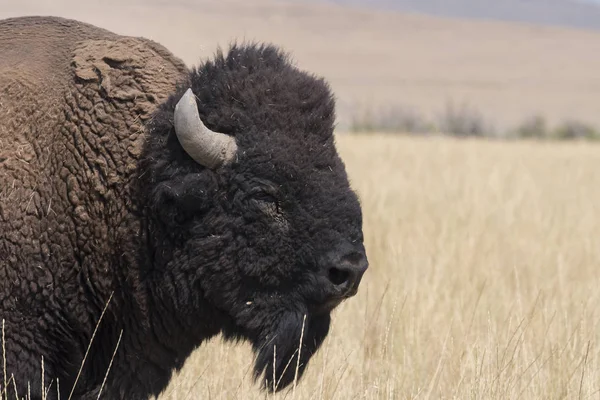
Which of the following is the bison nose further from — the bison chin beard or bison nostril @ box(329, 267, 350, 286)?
the bison chin beard

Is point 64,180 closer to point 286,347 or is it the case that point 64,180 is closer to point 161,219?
point 161,219

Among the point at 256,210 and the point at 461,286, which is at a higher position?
the point at 256,210

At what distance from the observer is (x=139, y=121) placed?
13.1ft

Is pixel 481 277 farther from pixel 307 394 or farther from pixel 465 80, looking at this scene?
pixel 465 80

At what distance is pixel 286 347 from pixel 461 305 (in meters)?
2.45

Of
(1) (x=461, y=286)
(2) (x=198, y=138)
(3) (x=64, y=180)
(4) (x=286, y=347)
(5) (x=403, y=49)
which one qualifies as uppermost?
(2) (x=198, y=138)

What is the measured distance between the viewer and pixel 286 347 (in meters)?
3.85

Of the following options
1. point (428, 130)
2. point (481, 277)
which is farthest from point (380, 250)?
point (428, 130)

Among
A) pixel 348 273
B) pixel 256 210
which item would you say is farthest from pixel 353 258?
pixel 256 210

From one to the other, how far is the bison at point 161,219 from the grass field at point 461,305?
46 centimetres

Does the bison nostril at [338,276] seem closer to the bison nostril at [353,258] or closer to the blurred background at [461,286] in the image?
the bison nostril at [353,258]

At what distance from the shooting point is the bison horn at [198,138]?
3.66 m

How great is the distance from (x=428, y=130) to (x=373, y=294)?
2789 cm

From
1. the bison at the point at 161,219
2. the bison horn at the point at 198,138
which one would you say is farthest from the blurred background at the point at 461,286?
the bison horn at the point at 198,138
